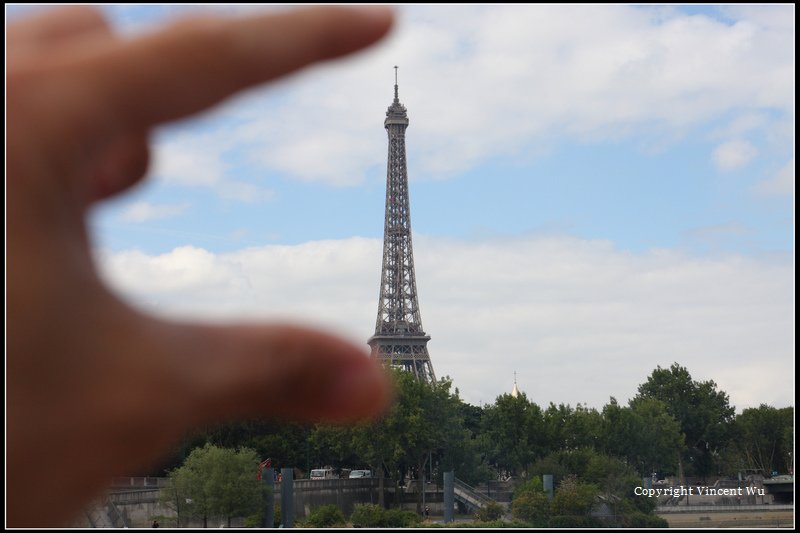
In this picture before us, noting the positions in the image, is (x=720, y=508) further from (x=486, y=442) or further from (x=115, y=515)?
(x=115, y=515)

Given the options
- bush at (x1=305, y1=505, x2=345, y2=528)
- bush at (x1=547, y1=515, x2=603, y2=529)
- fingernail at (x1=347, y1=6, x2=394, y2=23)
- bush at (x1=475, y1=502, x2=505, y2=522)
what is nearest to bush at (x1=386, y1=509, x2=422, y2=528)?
bush at (x1=305, y1=505, x2=345, y2=528)

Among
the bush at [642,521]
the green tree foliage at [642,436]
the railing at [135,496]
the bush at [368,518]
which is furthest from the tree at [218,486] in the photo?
the green tree foliage at [642,436]

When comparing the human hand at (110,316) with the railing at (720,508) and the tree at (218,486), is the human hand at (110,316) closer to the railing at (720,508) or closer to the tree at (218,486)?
the tree at (218,486)

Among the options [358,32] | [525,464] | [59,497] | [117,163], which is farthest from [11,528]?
[525,464]

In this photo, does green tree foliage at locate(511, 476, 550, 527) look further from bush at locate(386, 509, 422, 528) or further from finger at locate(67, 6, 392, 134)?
finger at locate(67, 6, 392, 134)

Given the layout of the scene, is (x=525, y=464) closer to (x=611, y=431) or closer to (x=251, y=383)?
(x=611, y=431)

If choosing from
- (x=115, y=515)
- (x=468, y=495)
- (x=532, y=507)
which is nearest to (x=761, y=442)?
(x=468, y=495)
